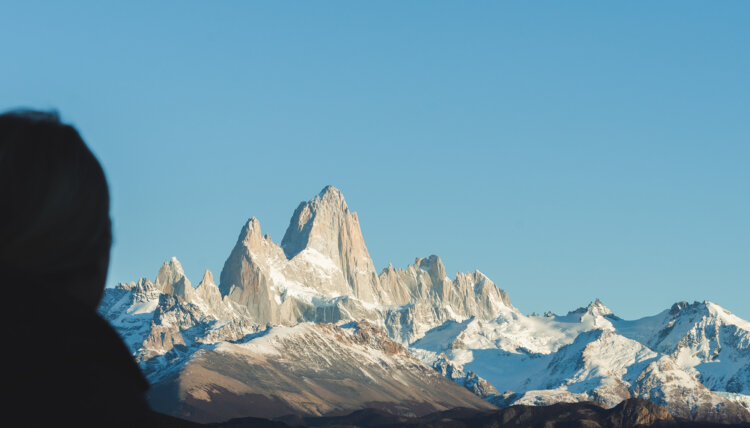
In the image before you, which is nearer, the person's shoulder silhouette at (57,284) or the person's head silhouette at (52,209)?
the person's shoulder silhouette at (57,284)

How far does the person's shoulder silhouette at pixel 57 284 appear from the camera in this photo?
2.26 metres

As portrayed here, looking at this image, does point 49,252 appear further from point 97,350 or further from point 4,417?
point 4,417

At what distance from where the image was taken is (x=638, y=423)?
196750 mm

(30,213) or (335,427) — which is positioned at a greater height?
Result: (335,427)

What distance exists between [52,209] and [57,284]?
23 cm

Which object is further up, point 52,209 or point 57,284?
point 52,209

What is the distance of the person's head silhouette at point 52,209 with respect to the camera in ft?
8.13

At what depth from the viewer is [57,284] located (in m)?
2.65

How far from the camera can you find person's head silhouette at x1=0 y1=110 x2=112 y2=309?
2477mm

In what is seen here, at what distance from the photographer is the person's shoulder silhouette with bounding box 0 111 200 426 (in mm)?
2256

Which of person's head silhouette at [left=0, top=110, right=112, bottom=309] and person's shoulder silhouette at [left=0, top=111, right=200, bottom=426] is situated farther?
person's head silhouette at [left=0, top=110, right=112, bottom=309]

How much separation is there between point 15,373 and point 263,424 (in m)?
170

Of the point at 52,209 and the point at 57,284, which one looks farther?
the point at 57,284

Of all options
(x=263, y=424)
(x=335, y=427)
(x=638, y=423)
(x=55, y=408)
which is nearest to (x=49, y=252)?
(x=55, y=408)
